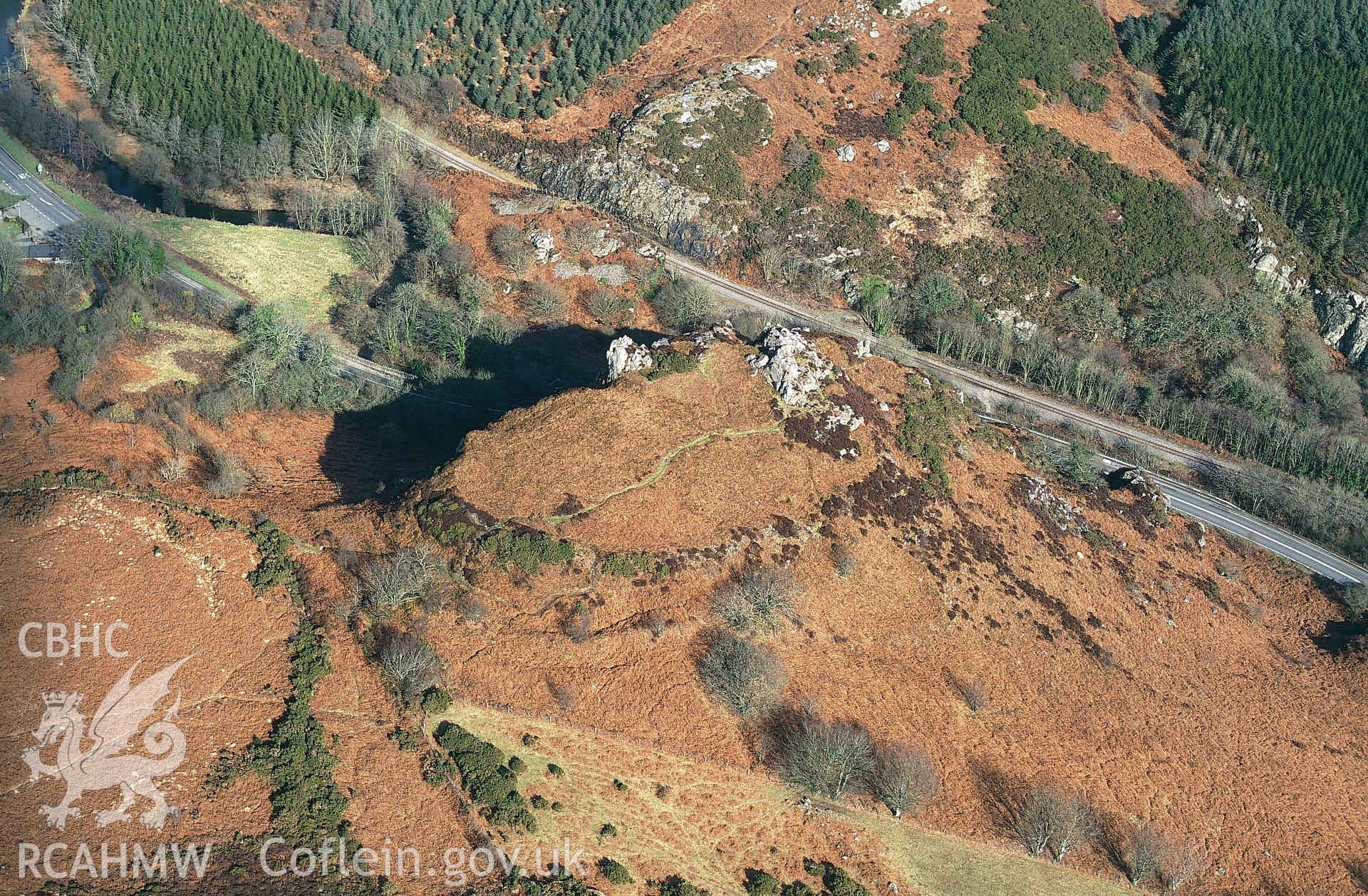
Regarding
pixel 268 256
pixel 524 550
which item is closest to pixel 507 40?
pixel 268 256

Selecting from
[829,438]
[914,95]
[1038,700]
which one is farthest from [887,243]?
[1038,700]

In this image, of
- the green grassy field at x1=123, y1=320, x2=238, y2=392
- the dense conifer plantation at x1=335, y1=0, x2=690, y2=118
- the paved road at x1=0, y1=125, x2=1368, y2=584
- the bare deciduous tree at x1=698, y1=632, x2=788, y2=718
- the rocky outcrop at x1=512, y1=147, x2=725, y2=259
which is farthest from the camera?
the dense conifer plantation at x1=335, y1=0, x2=690, y2=118

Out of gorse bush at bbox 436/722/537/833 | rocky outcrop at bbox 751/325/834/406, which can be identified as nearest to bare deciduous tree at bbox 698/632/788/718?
gorse bush at bbox 436/722/537/833

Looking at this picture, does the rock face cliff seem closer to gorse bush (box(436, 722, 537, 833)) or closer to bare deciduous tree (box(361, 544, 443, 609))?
bare deciduous tree (box(361, 544, 443, 609))

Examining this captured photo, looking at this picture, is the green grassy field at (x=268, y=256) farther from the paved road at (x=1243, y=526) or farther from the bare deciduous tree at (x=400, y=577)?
the paved road at (x=1243, y=526)

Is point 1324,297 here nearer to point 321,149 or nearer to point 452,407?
point 452,407

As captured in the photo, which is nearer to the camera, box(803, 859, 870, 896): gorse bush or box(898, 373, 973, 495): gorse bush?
box(803, 859, 870, 896): gorse bush
